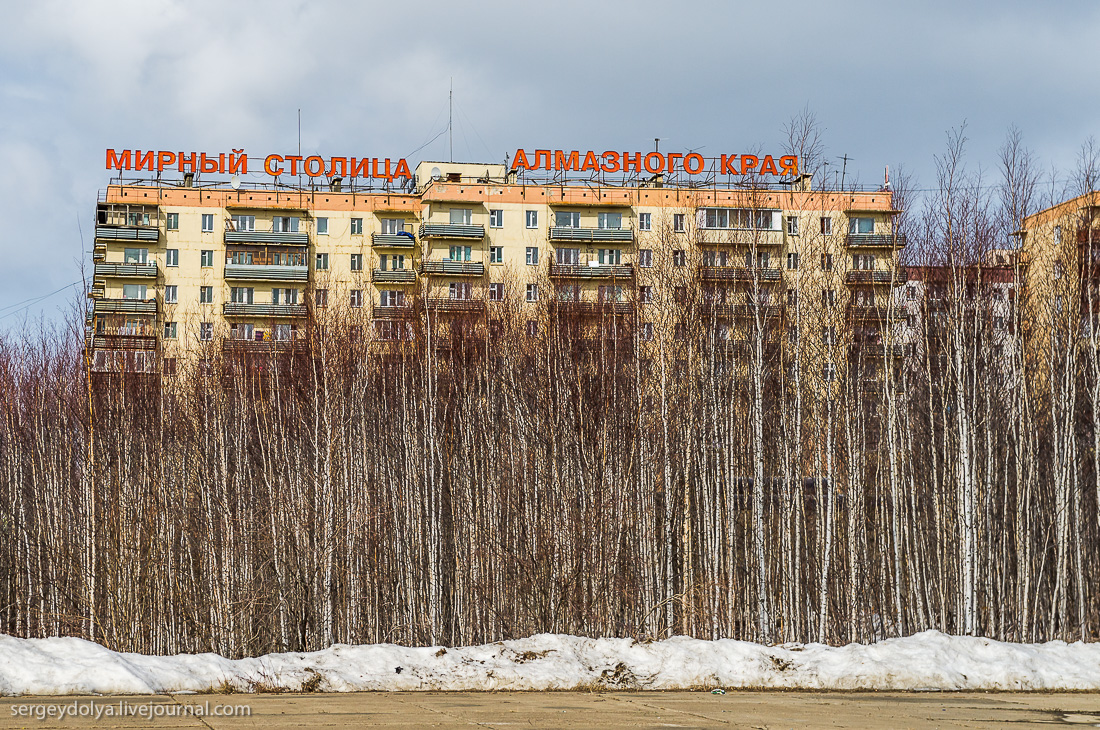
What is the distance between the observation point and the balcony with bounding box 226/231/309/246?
74.9 meters

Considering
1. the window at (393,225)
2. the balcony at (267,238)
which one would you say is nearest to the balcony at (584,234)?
the window at (393,225)

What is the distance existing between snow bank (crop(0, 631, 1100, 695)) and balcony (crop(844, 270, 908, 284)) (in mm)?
13329

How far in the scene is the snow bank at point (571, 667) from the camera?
56.0 feet

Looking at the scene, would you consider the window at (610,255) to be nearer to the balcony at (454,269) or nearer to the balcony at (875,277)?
the balcony at (454,269)

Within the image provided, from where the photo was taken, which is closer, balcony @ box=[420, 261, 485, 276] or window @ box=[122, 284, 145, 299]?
balcony @ box=[420, 261, 485, 276]

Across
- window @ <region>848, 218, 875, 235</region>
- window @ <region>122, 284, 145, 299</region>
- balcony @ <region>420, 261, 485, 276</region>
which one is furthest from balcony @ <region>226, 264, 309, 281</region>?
window @ <region>848, 218, 875, 235</region>

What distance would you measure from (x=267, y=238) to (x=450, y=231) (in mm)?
13046

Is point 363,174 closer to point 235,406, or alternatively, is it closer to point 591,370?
point 235,406

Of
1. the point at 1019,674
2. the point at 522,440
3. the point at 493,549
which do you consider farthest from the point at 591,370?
the point at 1019,674

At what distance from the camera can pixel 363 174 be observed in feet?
254

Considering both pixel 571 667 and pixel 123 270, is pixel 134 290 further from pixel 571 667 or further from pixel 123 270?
pixel 571 667

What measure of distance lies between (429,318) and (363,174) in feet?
125

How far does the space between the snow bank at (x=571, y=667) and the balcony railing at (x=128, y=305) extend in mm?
58151

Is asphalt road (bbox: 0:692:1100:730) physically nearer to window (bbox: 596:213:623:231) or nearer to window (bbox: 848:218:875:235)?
window (bbox: 596:213:623:231)
